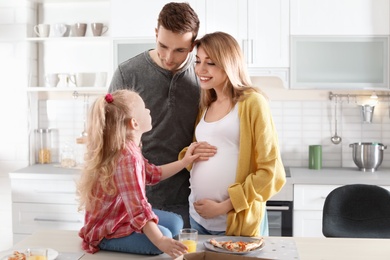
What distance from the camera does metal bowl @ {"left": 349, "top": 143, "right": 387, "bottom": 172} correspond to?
441 centimetres

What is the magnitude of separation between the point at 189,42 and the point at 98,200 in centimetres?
76

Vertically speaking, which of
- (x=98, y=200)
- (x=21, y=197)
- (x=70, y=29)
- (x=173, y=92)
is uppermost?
(x=70, y=29)

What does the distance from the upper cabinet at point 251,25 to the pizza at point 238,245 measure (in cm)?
237

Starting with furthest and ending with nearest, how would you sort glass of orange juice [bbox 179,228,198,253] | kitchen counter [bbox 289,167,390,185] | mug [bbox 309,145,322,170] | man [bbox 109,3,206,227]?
mug [bbox 309,145,322,170] → kitchen counter [bbox 289,167,390,185] → man [bbox 109,3,206,227] → glass of orange juice [bbox 179,228,198,253]

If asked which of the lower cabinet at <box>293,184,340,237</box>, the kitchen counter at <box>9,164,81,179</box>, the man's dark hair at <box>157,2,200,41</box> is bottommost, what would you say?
the lower cabinet at <box>293,184,340,237</box>

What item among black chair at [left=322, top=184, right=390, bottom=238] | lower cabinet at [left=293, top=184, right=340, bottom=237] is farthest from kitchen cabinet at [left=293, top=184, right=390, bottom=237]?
black chair at [left=322, top=184, right=390, bottom=238]

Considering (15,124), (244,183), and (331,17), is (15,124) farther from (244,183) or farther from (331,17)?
(244,183)

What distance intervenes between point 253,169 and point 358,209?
1345mm

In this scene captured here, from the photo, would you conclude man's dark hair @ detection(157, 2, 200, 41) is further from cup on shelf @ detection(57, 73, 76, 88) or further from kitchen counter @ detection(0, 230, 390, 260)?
cup on shelf @ detection(57, 73, 76, 88)

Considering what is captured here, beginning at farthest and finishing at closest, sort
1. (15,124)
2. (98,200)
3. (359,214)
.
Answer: (15,124) < (359,214) < (98,200)

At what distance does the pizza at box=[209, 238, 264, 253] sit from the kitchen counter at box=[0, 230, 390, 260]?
0.03 m

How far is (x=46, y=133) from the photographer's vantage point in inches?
193

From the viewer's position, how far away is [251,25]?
4.38 m

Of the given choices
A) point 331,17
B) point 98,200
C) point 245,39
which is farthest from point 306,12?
point 98,200
